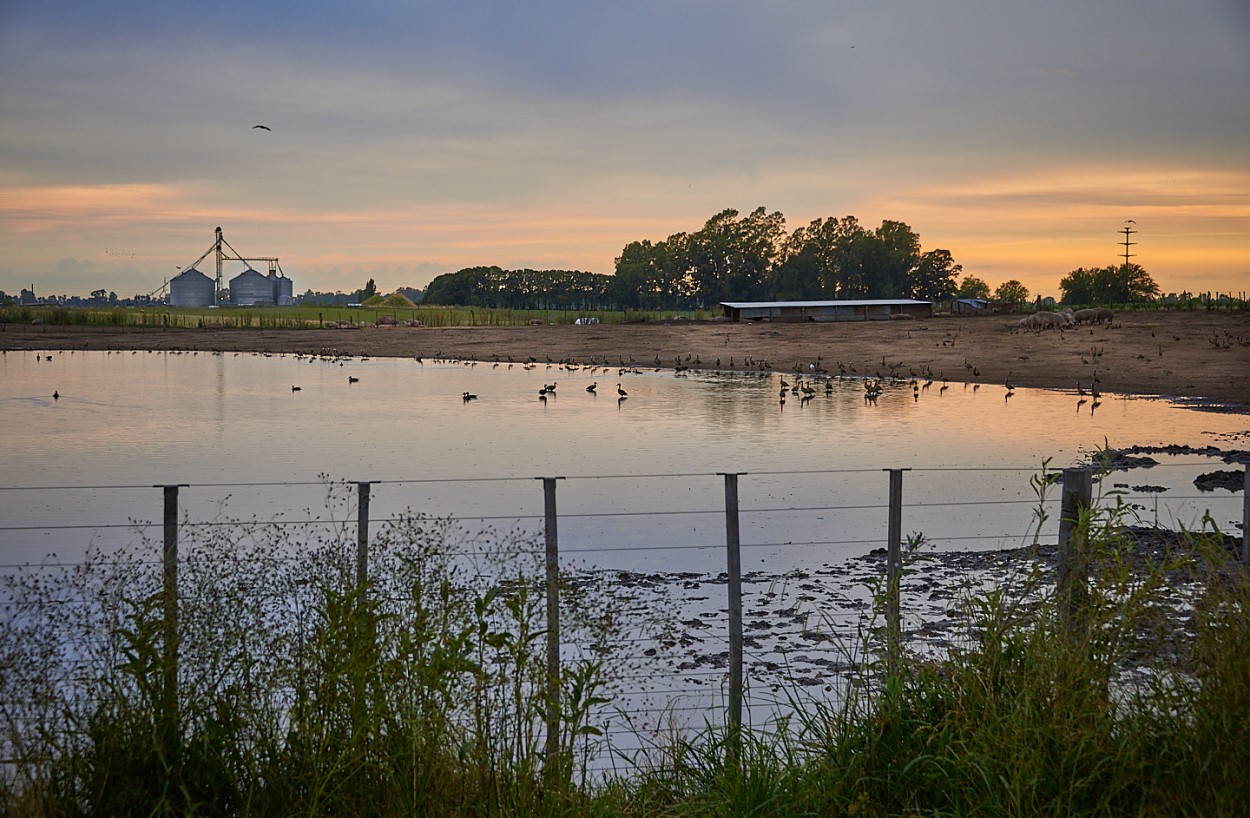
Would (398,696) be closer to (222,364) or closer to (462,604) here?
(462,604)

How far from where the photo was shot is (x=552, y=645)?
6.09 metres

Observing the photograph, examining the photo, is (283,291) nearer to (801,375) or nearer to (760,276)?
(760,276)

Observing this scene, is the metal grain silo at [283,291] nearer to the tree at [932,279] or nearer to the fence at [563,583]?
the tree at [932,279]

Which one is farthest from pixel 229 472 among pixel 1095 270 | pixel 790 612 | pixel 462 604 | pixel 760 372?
pixel 1095 270

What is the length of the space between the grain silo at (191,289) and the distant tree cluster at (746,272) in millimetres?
35739

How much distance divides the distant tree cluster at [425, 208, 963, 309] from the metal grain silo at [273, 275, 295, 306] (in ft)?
84.1

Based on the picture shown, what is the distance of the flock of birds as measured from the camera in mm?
34031

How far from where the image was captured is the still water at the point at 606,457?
45.6ft

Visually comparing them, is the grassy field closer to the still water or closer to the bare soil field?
the still water

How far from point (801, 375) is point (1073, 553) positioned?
38.7 metres

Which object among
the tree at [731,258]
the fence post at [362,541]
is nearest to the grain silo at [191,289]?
the tree at [731,258]

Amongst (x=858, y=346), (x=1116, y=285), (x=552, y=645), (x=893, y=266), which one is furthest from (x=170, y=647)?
(x=1116, y=285)

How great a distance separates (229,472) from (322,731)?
16.3m

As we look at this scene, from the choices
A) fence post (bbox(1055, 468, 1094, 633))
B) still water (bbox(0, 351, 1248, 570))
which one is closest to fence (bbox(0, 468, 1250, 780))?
fence post (bbox(1055, 468, 1094, 633))
